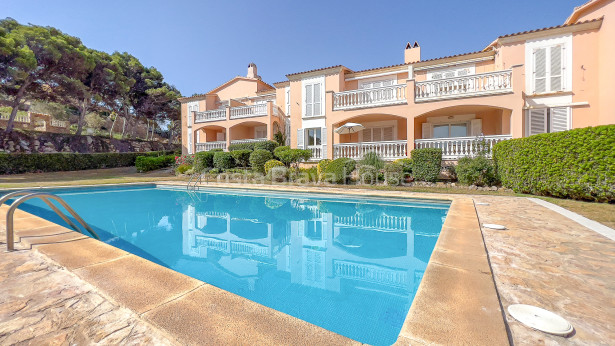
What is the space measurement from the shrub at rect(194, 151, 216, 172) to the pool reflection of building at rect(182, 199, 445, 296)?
1096cm

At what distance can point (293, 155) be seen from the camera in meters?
14.8

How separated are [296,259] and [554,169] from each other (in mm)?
8726

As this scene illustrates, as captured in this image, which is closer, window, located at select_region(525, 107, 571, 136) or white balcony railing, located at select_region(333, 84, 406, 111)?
window, located at select_region(525, 107, 571, 136)

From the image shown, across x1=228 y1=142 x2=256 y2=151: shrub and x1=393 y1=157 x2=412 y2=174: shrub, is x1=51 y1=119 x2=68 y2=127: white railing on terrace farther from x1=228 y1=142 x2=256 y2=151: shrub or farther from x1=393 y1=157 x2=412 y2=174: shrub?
x1=393 y1=157 x2=412 y2=174: shrub

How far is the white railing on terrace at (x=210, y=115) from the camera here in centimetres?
2128

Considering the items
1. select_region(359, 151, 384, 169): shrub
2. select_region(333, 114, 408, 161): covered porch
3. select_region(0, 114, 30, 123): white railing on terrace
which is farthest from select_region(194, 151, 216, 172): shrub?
select_region(0, 114, 30, 123): white railing on terrace

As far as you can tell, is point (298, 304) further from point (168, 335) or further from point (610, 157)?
point (610, 157)

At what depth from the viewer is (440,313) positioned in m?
1.92

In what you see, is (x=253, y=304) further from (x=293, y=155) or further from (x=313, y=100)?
(x=313, y=100)

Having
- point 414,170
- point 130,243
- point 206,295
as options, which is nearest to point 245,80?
point 414,170

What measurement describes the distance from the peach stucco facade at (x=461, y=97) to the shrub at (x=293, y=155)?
6.31ft

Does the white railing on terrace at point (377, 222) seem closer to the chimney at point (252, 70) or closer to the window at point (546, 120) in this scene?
the window at point (546, 120)

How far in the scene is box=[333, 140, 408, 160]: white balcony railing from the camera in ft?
47.3

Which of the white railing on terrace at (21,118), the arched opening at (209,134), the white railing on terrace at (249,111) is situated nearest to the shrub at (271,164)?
the white railing on terrace at (249,111)
